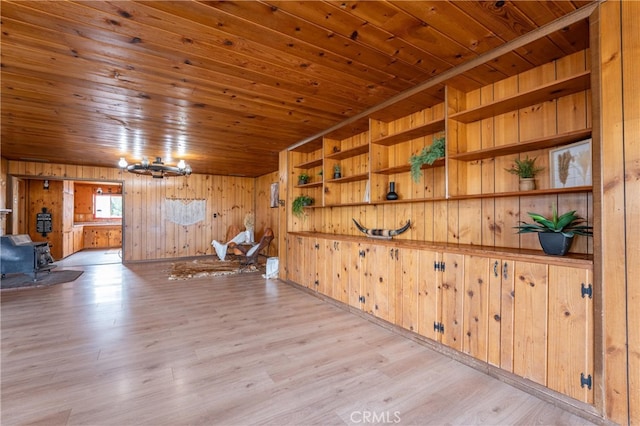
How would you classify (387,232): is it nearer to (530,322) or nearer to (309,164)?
(530,322)

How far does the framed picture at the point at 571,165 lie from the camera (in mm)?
1912

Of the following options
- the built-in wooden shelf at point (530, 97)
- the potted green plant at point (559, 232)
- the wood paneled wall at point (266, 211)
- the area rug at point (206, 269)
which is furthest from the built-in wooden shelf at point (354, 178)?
the wood paneled wall at point (266, 211)

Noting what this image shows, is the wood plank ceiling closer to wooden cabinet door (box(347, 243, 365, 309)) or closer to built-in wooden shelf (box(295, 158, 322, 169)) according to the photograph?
built-in wooden shelf (box(295, 158, 322, 169))

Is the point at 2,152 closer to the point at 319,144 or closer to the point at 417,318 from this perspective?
the point at 319,144

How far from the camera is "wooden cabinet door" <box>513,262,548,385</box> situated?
6.00 feet

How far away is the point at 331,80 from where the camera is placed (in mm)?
2623

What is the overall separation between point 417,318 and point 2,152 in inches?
300

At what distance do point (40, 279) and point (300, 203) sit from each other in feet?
15.5

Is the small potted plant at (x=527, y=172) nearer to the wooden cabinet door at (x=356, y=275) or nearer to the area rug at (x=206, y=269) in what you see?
the wooden cabinet door at (x=356, y=275)

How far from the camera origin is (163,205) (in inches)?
299

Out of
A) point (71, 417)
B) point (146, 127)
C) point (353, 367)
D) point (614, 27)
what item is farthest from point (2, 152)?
point (614, 27)

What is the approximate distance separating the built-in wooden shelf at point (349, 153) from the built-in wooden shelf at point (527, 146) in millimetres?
1280

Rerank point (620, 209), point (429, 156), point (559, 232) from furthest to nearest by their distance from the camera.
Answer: point (429, 156) → point (559, 232) → point (620, 209)

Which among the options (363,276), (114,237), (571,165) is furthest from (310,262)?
(114,237)
